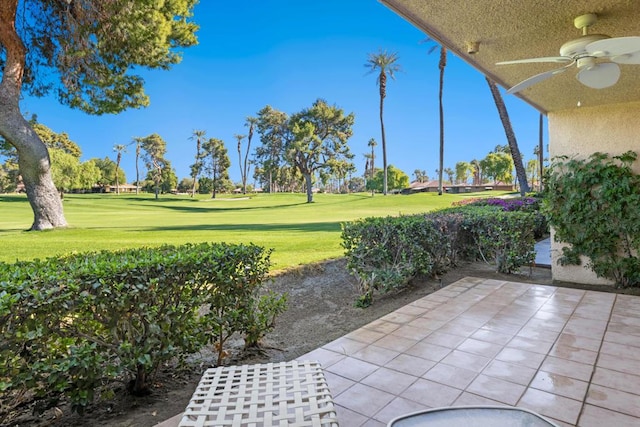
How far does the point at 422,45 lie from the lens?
19.7 meters

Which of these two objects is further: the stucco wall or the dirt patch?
the stucco wall

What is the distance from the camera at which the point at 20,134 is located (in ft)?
29.3

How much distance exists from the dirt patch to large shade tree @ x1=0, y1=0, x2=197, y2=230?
844cm

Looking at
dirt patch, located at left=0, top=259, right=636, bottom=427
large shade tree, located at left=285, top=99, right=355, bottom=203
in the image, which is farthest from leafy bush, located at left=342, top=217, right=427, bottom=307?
large shade tree, located at left=285, top=99, right=355, bottom=203

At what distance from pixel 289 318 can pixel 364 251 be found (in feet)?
3.91

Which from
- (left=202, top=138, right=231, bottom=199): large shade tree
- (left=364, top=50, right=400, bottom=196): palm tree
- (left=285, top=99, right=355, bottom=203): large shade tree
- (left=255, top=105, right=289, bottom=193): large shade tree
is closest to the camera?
(left=285, top=99, right=355, bottom=203): large shade tree

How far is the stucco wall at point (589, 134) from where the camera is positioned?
424 cm

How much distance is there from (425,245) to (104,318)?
3805 mm

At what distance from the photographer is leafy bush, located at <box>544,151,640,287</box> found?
163 inches

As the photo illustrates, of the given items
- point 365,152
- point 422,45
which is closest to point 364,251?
point 422,45

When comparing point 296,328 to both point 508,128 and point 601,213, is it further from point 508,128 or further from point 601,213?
point 508,128

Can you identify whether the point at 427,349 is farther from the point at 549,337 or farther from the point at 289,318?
the point at 289,318

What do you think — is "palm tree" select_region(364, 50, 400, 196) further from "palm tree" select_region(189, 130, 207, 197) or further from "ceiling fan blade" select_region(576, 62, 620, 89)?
"ceiling fan blade" select_region(576, 62, 620, 89)

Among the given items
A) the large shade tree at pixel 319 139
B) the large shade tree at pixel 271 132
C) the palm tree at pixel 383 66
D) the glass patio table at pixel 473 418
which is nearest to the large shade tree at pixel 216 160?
the large shade tree at pixel 271 132
